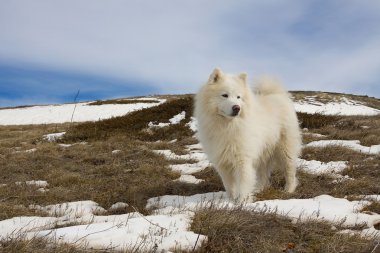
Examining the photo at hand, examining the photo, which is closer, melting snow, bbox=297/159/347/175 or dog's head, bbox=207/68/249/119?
dog's head, bbox=207/68/249/119

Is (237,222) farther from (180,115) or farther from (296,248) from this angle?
(180,115)

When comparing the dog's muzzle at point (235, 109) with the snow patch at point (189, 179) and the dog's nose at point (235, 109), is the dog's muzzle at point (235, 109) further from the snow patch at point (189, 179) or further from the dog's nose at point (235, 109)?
the snow patch at point (189, 179)

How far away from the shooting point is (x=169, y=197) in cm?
696

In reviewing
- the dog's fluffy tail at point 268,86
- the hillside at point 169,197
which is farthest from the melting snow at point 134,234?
the dog's fluffy tail at point 268,86

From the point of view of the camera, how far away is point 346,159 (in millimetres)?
9148

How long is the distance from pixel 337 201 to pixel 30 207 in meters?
4.55

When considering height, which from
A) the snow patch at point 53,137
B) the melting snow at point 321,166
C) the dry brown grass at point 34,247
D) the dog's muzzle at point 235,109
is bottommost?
the melting snow at point 321,166

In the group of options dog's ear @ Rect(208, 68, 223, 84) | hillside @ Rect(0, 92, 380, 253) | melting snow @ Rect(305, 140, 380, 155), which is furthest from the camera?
melting snow @ Rect(305, 140, 380, 155)

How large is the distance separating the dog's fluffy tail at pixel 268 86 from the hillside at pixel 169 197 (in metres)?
1.72

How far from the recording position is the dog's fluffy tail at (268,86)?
8.32 metres

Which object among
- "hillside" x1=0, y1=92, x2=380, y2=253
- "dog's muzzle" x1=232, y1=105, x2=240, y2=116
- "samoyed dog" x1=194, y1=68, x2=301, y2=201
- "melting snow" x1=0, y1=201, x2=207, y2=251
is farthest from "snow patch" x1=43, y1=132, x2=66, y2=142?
"melting snow" x1=0, y1=201, x2=207, y2=251

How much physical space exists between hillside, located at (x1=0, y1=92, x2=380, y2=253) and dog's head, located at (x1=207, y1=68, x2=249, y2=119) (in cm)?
141

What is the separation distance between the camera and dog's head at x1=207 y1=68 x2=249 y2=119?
21.4 ft

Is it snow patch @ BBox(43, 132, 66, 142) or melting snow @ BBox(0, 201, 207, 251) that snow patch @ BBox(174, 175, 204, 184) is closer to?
melting snow @ BBox(0, 201, 207, 251)
